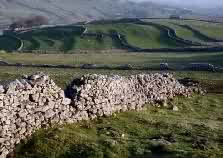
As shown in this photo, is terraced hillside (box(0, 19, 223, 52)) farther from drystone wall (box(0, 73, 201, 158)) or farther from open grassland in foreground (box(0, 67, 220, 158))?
open grassland in foreground (box(0, 67, 220, 158))

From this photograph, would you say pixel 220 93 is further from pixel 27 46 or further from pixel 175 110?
pixel 27 46

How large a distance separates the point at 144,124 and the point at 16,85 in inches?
285

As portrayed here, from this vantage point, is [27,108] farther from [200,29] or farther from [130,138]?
[200,29]

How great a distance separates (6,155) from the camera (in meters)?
22.7

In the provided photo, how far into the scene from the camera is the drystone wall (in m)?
22.9

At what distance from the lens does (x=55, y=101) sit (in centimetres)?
2488

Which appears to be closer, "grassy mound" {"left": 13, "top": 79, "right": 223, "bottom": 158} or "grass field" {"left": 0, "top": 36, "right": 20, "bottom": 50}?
"grassy mound" {"left": 13, "top": 79, "right": 223, "bottom": 158}

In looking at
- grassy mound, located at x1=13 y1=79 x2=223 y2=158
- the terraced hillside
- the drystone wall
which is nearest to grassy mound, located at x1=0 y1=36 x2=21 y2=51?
the terraced hillside

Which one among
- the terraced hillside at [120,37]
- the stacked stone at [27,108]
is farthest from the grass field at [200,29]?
the stacked stone at [27,108]

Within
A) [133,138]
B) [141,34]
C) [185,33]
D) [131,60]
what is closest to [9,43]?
[141,34]

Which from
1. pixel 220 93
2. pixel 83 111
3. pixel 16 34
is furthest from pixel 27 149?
pixel 16 34

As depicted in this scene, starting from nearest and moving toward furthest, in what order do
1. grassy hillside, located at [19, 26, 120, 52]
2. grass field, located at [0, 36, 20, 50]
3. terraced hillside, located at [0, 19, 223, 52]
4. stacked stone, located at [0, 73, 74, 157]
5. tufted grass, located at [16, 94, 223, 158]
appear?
tufted grass, located at [16, 94, 223, 158]
stacked stone, located at [0, 73, 74, 157]
terraced hillside, located at [0, 19, 223, 52]
grassy hillside, located at [19, 26, 120, 52]
grass field, located at [0, 36, 20, 50]

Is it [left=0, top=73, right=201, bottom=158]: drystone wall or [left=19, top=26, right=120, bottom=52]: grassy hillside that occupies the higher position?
[left=0, top=73, right=201, bottom=158]: drystone wall

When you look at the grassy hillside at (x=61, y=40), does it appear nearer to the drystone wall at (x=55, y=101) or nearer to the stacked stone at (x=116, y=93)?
the stacked stone at (x=116, y=93)
